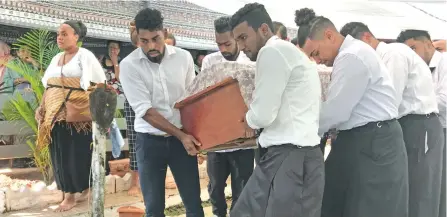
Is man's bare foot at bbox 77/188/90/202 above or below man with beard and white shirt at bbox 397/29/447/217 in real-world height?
below

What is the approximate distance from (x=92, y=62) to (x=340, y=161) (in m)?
2.22

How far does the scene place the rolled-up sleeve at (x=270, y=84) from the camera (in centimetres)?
214

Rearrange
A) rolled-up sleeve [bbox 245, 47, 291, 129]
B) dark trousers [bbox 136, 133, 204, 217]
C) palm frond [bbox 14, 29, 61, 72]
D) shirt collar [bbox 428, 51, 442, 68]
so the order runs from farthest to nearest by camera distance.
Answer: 1. palm frond [bbox 14, 29, 61, 72]
2. shirt collar [bbox 428, 51, 442, 68]
3. dark trousers [bbox 136, 133, 204, 217]
4. rolled-up sleeve [bbox 245, 47, 291, 129]

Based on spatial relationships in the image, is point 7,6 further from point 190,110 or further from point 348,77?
point 348,77

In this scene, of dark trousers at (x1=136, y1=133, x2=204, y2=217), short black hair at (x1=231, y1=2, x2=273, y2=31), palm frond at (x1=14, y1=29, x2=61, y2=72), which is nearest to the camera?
short black hair at (x1=231, y1=2, x2=273, y2=31)

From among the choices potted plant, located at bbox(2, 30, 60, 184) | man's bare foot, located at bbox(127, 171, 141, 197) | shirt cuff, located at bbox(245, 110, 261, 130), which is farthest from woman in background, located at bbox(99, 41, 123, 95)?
shirt cuff, located at bbox(245, 110, 261, 130)

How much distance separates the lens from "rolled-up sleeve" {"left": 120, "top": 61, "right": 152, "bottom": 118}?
2.74m

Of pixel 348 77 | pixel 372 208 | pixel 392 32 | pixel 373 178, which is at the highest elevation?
pixel 392 32

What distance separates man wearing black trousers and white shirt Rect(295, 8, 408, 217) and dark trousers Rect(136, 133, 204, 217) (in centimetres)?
82

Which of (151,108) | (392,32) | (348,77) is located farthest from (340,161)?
(392,32)

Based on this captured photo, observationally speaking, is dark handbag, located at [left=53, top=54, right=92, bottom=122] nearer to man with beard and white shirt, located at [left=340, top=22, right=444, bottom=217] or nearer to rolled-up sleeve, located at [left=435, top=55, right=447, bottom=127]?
man with beard and white shirt, located at [left=340, top=22, right=444, bottom=217]

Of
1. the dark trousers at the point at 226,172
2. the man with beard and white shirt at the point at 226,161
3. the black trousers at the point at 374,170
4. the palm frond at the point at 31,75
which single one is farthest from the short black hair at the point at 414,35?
the palm frond at the point at 31,75

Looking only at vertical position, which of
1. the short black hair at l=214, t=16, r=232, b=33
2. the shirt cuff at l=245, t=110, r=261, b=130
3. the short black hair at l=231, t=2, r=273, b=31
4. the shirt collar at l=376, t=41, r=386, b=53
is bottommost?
the shirt cuff at l=245, t=110, r=261, b=130

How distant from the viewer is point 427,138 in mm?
3338
